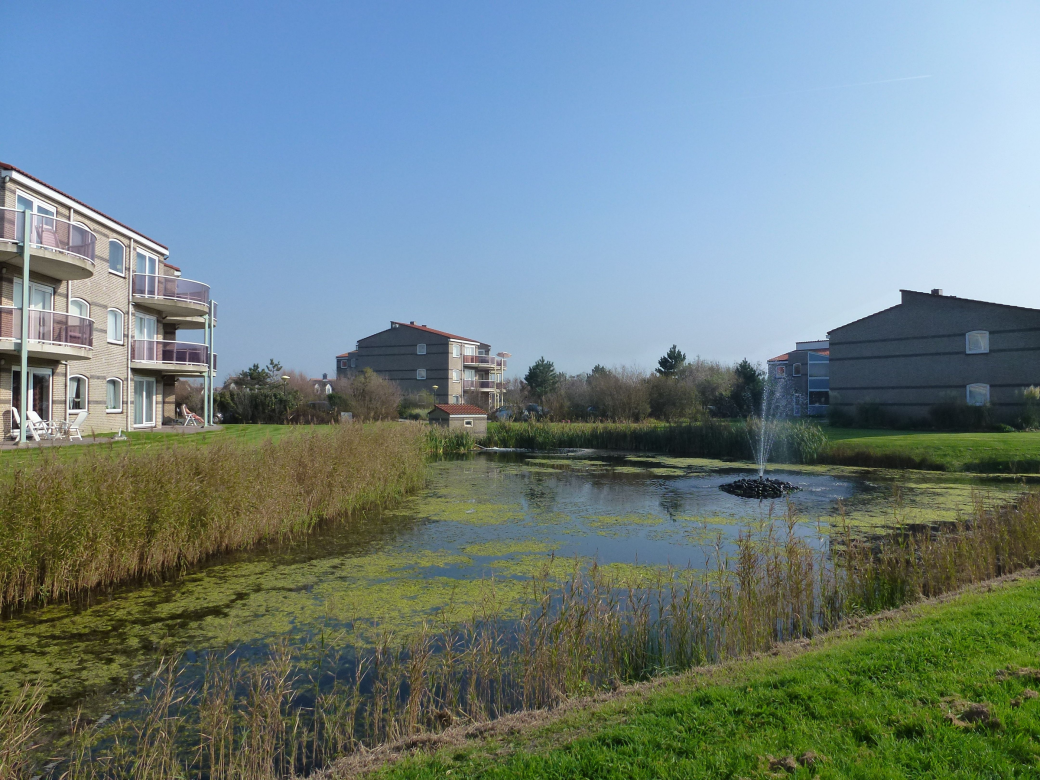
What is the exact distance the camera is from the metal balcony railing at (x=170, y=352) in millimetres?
23389

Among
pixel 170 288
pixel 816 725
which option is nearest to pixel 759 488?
pixel 816 725

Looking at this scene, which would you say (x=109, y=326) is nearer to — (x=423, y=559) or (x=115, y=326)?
(x=115, y=326)

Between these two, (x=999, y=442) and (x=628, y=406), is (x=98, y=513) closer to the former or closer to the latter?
(x=999, y=442)

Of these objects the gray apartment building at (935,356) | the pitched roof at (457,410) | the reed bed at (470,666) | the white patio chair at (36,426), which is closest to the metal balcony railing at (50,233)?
the white patio chair at (36,426)

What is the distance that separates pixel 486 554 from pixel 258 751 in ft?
19.7

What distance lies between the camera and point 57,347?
55.7ft

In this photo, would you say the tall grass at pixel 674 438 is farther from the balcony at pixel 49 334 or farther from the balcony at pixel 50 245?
the balcony at pixel 50 245

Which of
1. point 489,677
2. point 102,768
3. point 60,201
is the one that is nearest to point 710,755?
point 489,677

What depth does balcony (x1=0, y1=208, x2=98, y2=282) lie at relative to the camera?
15.8 metres

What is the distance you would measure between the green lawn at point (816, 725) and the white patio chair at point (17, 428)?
55.3 feet

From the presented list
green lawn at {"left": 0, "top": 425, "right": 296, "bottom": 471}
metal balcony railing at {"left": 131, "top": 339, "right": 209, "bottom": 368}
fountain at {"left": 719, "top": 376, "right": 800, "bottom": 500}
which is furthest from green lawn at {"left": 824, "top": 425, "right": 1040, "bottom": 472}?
metal balcony railing at {"left": 131, "top": 339, "right": 209, "bottom": 368}

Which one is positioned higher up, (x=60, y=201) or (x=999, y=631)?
(x=60, y=201)

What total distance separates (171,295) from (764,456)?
23.0 meters

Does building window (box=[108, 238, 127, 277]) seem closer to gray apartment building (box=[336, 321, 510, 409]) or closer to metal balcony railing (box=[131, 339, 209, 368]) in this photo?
metal balcony railing (box=[131, 339, 209, 368])
